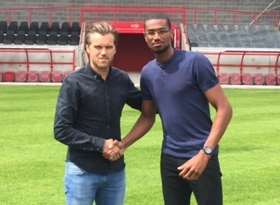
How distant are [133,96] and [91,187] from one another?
748mm

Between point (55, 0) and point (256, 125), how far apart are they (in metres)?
25.1

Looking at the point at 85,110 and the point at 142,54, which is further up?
the point at 85,110

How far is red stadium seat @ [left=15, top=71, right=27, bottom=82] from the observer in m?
31.2

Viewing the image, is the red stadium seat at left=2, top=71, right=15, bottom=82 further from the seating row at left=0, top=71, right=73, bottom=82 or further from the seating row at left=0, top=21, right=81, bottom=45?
the seating row at left=0, top=21, right=81, bottom=45

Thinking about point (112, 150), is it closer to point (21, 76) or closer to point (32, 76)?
point (32, 76)

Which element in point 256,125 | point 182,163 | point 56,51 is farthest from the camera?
point 56,51

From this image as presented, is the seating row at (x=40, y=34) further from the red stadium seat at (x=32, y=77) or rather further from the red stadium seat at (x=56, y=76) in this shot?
the red stadium seat at (x=32, y=77)

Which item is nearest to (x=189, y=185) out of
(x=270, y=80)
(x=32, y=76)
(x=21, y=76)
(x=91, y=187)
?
(x=91, y=187)

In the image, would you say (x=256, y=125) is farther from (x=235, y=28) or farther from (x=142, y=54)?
(x=235, y=28)

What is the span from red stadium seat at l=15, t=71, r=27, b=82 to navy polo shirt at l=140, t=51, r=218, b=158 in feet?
87.2

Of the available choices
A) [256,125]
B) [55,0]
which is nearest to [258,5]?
[55,0]

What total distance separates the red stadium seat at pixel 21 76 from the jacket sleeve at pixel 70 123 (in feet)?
87.8

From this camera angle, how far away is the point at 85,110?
187 inches

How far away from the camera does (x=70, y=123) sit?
15.4ft
